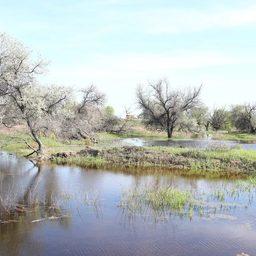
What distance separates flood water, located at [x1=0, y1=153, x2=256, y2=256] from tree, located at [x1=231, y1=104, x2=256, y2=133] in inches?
2808

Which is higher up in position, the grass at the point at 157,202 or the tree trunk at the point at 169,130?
the tree trunk at the point at 169,130

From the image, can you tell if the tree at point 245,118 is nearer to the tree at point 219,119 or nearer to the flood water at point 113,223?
the tree at point 219,119

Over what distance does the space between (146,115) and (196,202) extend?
55571mm

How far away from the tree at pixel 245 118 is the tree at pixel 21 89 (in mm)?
64507

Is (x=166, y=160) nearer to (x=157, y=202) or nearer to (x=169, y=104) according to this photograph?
(x=157, y=202)

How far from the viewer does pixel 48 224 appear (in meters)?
15.9

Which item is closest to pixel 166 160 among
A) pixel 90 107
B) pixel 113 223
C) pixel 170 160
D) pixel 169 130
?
pixel 170 160

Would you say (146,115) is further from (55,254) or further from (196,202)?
Answer: (55,254)

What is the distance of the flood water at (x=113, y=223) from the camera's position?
13797mm

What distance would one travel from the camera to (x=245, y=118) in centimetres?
9612

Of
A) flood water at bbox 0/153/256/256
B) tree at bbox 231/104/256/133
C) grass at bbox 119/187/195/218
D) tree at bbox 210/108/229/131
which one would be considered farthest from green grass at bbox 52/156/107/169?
tree at bbox 210/108/229/131

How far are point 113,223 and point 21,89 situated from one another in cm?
2196

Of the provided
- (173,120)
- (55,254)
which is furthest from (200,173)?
(173,120)

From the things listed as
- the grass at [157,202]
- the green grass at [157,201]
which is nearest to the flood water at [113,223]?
the grass at [157,202]
